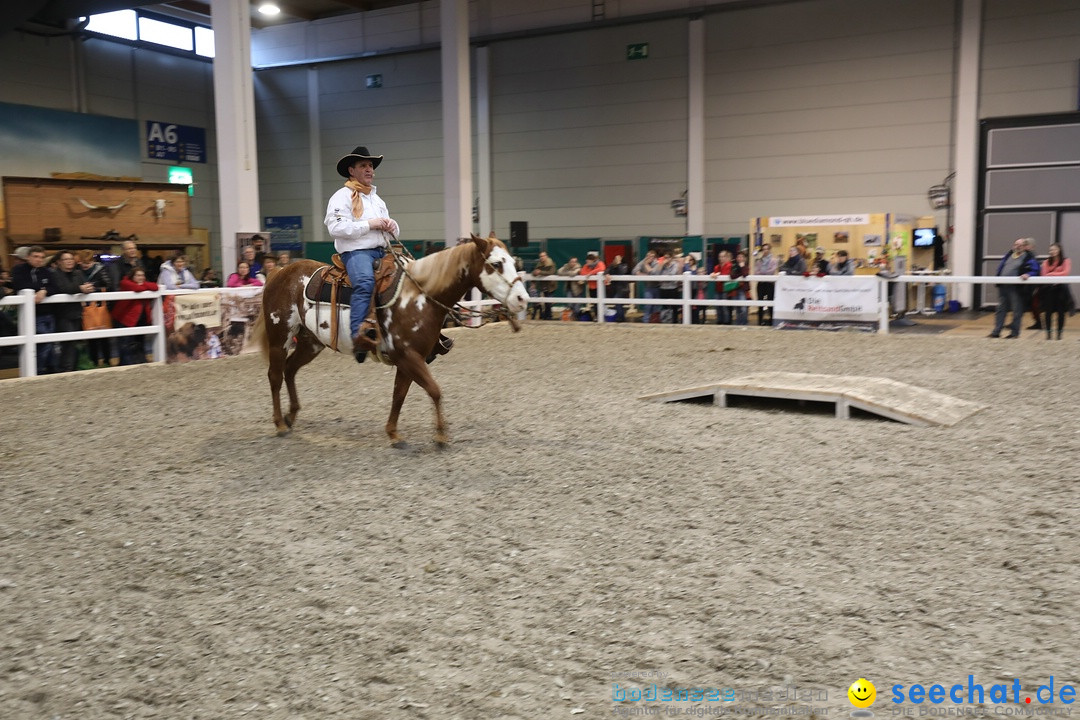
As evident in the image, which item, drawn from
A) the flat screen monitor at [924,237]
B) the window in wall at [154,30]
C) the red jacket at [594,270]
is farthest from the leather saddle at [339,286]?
the window in wall at [154,30]

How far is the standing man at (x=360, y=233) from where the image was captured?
687 centimetres

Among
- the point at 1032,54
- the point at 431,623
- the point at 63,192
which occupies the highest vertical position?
the point at 1032,54

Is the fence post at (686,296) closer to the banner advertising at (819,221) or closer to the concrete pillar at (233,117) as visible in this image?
the banner advertising at (819,221)

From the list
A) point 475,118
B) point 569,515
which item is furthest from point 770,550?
point 475,118

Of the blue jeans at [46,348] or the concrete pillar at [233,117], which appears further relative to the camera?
the concrete pillar at [233,117]

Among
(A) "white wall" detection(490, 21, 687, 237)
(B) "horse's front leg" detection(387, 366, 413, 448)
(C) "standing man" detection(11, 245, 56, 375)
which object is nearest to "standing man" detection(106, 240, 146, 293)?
(C) "standing man" detection(11, 245, 56, 375)

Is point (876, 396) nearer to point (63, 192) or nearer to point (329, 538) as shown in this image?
point (329, 538)

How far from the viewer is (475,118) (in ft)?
89.6

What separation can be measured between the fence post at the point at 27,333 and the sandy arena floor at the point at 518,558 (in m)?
3.26

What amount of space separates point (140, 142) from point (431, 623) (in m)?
26.7

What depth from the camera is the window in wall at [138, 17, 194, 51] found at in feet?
87.1

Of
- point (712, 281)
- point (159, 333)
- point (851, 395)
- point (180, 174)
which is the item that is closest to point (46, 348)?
point (159, 333)

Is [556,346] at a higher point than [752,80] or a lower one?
lower

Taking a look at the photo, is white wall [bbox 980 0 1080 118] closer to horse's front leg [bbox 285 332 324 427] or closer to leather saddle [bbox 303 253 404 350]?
leather saddle [bbox 303 253 404 350]
